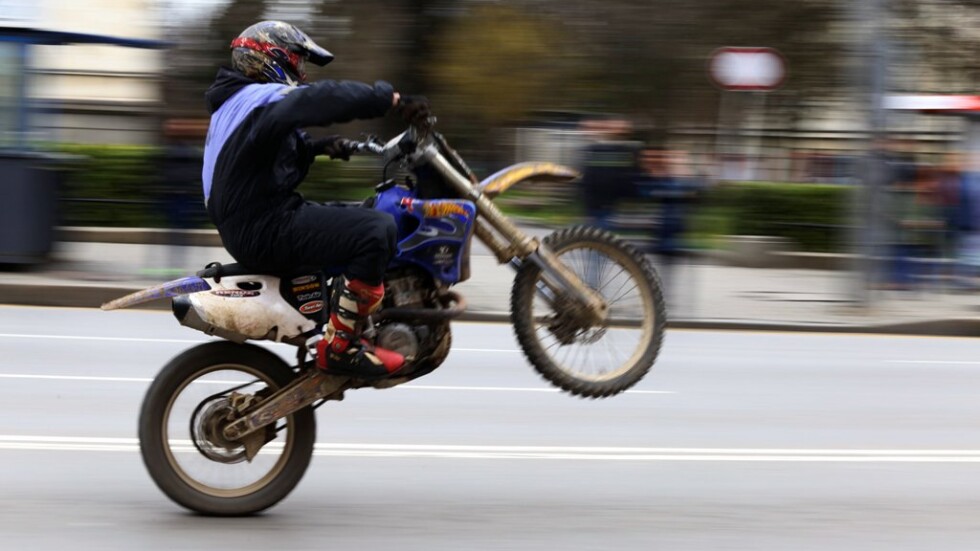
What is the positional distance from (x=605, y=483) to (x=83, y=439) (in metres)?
2.43

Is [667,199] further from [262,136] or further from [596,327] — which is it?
[262,136]

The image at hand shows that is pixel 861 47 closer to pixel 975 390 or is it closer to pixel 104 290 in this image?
pixel 975 390

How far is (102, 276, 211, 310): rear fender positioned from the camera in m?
5.11

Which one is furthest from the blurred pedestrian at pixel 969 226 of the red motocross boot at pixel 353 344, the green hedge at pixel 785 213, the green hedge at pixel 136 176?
the red motocross boot at pixel 353 344

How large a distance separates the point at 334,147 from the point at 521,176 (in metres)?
0.72

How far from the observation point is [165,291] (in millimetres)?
5125

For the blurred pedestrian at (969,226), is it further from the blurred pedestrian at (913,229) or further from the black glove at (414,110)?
the black glove at (414,110)

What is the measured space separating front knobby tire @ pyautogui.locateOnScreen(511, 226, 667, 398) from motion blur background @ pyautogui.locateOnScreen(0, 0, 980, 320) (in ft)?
21.4

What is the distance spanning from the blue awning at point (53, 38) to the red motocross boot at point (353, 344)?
9092 millimetres

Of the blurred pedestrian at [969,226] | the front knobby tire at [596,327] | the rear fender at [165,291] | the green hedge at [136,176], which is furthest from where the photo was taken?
the green hedge at [136,176]

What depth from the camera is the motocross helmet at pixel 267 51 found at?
5020mm

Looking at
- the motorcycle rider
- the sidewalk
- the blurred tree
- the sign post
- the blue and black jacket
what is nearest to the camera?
the blue and black jacket

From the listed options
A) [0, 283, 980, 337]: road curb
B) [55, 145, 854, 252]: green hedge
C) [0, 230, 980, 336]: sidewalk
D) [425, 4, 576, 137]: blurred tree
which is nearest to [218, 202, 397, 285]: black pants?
[0, 230, 980, 336]: sidewalk

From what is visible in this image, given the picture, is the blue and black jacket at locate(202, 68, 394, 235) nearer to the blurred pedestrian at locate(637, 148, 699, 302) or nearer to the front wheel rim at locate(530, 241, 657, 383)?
the front wheel rim at locate(530, 241, 657, 383)
